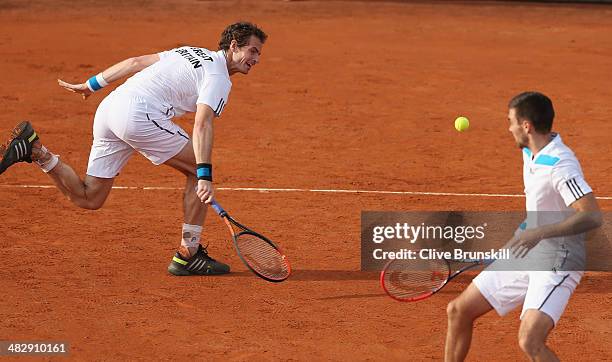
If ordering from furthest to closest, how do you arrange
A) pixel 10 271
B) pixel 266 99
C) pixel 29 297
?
1. pixel 266 99
2. pixel 10 271
3. pixel 29 297

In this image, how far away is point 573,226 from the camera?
22.4ft

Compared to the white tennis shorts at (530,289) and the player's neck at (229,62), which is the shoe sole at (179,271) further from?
the white tennis shorts at (530,289)

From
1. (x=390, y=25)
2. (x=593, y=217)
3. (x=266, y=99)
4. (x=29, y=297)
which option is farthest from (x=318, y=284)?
(x=390, y=25)

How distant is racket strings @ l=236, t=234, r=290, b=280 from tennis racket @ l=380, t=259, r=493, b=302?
1.50 metres

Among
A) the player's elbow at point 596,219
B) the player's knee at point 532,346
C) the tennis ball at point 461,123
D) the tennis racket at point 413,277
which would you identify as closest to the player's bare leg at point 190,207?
the tennis racket at point 413,277

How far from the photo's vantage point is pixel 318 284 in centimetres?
1019

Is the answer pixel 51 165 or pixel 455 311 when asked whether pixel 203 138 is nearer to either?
pixel 51 165

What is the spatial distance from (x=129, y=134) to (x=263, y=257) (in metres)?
1.74

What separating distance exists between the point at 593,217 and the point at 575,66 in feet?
47.0

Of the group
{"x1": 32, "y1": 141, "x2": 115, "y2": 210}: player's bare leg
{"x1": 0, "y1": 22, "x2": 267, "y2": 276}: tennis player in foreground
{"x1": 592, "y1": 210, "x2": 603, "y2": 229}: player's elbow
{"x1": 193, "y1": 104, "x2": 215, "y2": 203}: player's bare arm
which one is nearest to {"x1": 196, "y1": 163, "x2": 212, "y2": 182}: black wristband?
{"x1": 193, "y1": 104, "x2": 215, "y2": 203}: player's bare arm

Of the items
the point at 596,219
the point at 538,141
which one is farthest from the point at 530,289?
the point at 538,141

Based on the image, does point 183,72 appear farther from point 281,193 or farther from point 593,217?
point 593,217

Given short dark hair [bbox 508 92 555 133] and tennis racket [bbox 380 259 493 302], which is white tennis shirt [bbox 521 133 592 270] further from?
tennis racket [bbox 380 259 493 302]

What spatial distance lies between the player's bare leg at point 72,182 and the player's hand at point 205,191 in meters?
1.50
